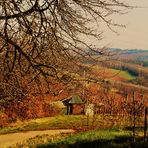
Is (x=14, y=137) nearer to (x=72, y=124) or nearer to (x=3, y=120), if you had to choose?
(x=72, y=124)

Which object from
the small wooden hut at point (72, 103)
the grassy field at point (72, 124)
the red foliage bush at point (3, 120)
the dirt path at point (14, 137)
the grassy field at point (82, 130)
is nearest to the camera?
the grassy field at point (82, 130)

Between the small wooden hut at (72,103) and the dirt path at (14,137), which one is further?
the small wooden hut at (72,103)

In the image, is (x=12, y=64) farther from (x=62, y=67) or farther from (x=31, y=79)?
(x=62, y=67)

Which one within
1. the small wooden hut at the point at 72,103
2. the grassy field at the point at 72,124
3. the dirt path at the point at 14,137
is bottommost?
the dirt path at the point at 14,137

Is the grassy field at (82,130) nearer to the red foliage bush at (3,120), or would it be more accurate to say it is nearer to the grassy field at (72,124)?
the grassy field at (72,124)

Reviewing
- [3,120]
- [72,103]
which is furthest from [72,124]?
[72,103]

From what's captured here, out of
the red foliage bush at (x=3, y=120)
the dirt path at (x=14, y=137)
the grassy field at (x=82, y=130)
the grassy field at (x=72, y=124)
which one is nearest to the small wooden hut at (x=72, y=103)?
the grassy field at (x=82, y=130)

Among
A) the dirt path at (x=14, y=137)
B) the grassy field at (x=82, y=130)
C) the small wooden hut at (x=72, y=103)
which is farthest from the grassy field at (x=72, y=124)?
the small wooden hut at (x=72, y=103)

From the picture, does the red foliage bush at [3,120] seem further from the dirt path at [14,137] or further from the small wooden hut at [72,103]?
the small wooden hut at [72,103]

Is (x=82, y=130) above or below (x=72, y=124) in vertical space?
below

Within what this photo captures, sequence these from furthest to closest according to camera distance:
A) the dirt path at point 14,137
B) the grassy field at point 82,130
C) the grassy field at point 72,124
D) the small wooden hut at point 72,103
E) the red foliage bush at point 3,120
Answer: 1. the small wooden hut at point 72,103
2. the red foliage bush at point 3,120
3. the grassy field at point 72,124
4. the dirt path at point 14,137
5. the grassy field at point 82,130

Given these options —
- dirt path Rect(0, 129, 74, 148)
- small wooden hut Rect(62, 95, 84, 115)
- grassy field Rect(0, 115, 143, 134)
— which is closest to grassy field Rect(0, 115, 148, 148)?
grassy field Rect(0, 115, 143, 134)

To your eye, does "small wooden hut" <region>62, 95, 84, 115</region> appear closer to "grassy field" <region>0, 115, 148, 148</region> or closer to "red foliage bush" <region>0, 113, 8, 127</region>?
"grassy field" <region>0, 115, 148, 148</region>

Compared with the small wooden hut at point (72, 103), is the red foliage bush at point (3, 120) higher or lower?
lower
